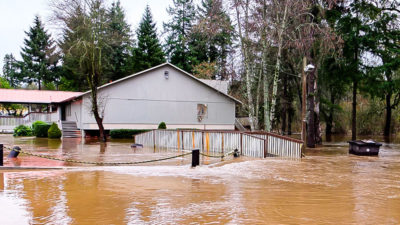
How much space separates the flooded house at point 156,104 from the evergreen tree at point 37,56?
1062 inches

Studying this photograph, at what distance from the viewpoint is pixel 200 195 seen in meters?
9.26

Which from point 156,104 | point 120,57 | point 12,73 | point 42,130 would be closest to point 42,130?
point 42,130

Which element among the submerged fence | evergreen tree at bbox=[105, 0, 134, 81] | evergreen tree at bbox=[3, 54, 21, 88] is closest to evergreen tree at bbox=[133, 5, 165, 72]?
evergreen tree at bbox=[105, 0, 134, 81]

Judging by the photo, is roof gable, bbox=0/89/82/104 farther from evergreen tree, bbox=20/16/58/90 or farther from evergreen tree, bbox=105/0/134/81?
evergreen tree, bbox=20/16/58/90

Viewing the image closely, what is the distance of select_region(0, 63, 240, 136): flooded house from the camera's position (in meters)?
34.7

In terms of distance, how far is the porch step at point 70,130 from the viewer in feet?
116

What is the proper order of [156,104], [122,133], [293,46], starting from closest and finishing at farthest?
[293,46], [122,133], [156,104]

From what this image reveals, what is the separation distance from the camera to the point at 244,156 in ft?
61.0

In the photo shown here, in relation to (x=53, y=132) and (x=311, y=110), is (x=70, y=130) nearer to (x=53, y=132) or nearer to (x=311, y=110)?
(x=53, y=132)

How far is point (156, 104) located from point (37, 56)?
37.1 metres

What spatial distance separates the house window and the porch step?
11.3 metres

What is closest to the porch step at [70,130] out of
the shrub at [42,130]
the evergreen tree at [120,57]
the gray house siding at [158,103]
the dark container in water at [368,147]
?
the gray house siding at [158,103]

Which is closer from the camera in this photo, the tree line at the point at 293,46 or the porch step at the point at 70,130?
the tree line at the point at 293,46

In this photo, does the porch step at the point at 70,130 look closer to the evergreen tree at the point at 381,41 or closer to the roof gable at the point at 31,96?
the roof gable at the point at 31,96
